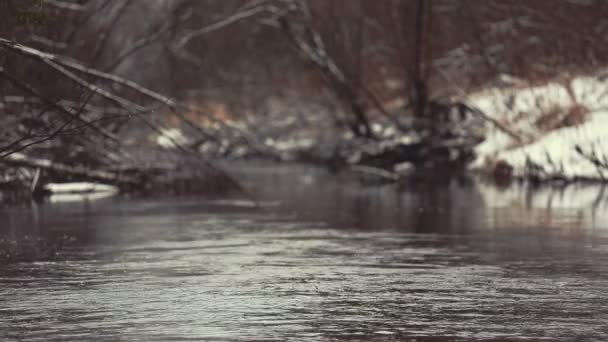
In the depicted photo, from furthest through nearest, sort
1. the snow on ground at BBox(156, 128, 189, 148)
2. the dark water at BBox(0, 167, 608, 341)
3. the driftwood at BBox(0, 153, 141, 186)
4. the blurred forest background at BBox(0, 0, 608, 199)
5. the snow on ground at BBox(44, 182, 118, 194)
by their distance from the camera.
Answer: the snow on ground at BBox(44, 182, 118, 194), the blurred forest background at BBox(0, 0, 608, 199), the driftwood at BBox(0, 153, 141, 186), the snow on ground at BBox(156, 128, 189, 148), the dark water at BBox(0, 167, 608, 341)

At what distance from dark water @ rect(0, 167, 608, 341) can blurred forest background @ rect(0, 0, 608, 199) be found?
231cm

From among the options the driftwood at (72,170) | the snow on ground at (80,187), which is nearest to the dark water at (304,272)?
the driftwood at (72,170)

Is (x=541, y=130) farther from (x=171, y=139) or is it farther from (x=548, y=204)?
(x=171, y=139)

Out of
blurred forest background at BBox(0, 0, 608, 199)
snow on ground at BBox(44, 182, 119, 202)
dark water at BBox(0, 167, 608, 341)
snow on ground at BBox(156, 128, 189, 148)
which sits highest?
blurred forest background at BBox(0, 0, 608, 199)

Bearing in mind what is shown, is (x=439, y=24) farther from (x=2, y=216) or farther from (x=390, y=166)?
(x=2, y=216)

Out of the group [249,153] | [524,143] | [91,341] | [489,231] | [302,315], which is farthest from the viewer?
[249,153]

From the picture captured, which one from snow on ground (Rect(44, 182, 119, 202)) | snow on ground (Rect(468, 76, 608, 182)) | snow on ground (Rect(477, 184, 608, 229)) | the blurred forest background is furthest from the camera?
snow on ground (Rect(468, 76, 608, 182))

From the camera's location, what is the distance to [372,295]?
11039mm

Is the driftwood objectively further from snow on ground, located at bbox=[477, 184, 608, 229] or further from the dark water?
snow on ground, located at bbox=[477, 184, 608, 229]

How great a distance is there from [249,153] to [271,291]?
32.2 m

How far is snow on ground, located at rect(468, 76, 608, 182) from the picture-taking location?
29000 millimetres

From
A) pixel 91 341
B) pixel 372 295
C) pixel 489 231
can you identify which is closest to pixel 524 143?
pixel 489 231

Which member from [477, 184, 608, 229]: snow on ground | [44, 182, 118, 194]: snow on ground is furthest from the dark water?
[44, 182, 118, 194]: snow on ground

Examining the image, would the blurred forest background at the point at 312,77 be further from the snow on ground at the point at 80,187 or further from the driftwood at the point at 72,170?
the snow on ground at the point at 80,187
